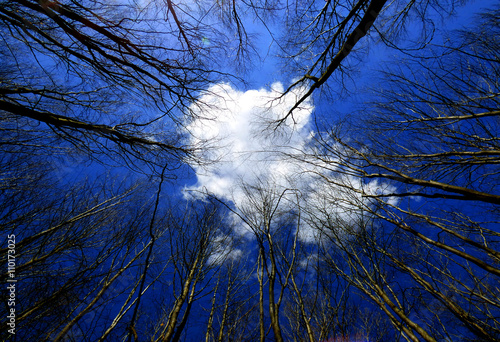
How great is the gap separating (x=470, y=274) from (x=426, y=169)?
312 cm

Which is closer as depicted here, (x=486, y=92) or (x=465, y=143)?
(x=486, y=92)

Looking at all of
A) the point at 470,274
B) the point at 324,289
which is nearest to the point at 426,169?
the point at 470,274

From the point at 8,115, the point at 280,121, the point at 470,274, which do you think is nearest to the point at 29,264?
the point at 8,115

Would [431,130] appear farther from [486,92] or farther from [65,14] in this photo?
[65,14]

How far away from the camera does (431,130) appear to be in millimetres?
3988

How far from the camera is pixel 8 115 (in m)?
4.16

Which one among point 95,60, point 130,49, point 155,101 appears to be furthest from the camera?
point 155,101

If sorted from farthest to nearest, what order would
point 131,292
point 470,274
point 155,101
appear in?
point 131,292
point 470,274
point 155,101

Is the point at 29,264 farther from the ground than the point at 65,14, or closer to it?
closer to it

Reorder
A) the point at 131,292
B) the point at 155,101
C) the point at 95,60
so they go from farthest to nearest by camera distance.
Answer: the point at 131,292 → the point at 155,101 → the point at 95,60

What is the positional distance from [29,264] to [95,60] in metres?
4.59

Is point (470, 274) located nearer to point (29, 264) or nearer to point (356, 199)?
point (356, 199)

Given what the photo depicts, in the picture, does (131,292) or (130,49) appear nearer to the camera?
(130,49)

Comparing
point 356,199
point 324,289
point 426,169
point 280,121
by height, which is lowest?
point 324,289
